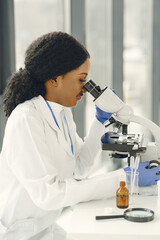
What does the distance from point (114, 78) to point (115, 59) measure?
20cm

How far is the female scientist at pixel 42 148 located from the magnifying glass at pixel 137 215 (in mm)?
178

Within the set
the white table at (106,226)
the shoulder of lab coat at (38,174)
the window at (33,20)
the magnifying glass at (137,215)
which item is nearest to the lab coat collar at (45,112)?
the shoulder of lab coat at (38,174)

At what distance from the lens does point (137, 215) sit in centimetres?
156

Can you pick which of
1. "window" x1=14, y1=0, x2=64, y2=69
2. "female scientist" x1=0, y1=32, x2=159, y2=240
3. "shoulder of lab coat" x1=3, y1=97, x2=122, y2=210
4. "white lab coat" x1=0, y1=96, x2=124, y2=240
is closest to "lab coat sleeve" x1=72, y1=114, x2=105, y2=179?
"female scientist" x1=0, y1=32, x2=159, y2=240

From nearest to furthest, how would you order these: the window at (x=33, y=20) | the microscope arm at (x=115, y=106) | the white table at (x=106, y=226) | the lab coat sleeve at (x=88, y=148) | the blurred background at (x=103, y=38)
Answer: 1. the white table at (x=106, y=226)
2. the microscope arm at (x=115, y=106)
3. the lab coat sleeve at (x=88, y=148)
4. the blurred background at (x=103, y=38)
5. the window at (x=33, y=20)

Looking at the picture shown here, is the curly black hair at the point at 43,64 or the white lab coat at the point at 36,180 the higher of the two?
the curly black hair at the point at 43,64

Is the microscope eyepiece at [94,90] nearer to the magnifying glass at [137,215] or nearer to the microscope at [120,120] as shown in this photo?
the microscope at [120,120]

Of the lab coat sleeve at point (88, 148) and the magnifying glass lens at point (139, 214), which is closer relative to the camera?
the magnifying glass lens at point (139, 214)

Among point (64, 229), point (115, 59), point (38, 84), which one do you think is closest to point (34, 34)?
point (115, 59)

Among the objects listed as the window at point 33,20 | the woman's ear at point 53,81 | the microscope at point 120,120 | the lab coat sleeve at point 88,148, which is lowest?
the lab coat sleeve at point 88,148

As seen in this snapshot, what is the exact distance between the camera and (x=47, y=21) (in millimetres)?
3318

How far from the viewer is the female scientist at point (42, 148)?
65.9 inches

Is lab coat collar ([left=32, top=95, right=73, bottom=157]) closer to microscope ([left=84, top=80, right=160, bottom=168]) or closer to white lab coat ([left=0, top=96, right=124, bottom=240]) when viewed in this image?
white lab coat ([left=0, top=96, right=124, bottom=240])

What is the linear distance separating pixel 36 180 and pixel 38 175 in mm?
31
